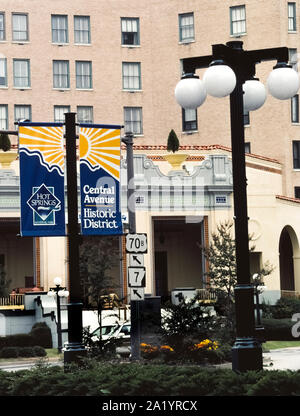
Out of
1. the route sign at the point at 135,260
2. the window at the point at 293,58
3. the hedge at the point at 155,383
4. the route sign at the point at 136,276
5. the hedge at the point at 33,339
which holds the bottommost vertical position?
the hedge at the point at 33,339

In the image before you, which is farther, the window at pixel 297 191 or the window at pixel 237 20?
the window at pixel 237 20

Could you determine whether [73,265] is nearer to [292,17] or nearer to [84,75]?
[84,75]

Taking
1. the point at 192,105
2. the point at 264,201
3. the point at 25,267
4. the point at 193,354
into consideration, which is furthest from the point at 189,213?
the point at 192,105

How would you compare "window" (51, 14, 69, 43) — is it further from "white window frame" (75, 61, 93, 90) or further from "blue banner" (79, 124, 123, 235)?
"blue banner" (79, 124, 123, 235)

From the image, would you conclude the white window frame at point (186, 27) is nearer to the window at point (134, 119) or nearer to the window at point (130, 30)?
the window at point (130, 30)

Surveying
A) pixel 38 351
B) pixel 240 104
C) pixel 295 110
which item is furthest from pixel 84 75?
pixel 240 104

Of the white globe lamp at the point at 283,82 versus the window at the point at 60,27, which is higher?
the window at the point at 60,27

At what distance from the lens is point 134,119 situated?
7706 centimetres

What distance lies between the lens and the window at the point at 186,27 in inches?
3027

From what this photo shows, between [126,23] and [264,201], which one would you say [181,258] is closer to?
[264,201]

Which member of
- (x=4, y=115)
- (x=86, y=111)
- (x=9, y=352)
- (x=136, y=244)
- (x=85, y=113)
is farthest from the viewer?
(x=86, y=111)

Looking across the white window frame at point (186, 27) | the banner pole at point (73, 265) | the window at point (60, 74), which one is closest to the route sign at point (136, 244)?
the banner pole at point (73, 265)

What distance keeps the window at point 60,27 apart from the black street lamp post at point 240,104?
6137cm

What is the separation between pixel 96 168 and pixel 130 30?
189 feet
